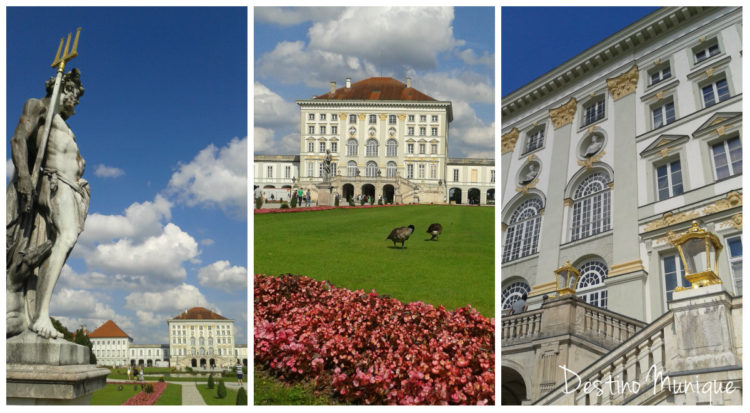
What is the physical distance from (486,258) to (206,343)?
35.9 meters

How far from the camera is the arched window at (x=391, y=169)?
13.2 m

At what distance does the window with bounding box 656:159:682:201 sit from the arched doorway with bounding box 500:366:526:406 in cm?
446

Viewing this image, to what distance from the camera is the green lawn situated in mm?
9984

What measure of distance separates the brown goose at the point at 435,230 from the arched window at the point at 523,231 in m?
2.32

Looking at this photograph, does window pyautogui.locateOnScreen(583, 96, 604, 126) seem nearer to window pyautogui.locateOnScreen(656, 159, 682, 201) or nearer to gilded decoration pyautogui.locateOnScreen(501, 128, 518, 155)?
gilded decoration pyautogui.locateOnScreen(501, 128, 518, 155)

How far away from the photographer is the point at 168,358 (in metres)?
54.2

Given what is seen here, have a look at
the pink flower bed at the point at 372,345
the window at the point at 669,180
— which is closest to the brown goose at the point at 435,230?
the pink flower bed at the point at 372,345

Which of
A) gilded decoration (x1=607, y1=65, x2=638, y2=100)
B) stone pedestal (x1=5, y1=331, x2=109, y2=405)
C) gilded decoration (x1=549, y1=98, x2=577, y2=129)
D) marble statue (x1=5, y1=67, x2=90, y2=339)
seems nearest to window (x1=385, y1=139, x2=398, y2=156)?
gilded decoration (x1=549, y1=98, x2=577, y2=129)

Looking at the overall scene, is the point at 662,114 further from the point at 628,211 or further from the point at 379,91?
the point at 379,91

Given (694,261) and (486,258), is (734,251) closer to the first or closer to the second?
(694,261)

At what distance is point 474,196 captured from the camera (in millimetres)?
11094

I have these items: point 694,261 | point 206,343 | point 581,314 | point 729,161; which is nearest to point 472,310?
point 581,314

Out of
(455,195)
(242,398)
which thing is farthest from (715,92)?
(242,398)

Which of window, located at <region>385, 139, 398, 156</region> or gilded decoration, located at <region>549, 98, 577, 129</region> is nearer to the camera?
window, located at <region>385, 139, 398, 156</region>
